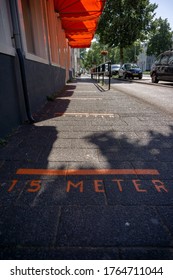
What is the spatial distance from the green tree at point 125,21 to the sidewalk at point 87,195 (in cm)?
2938

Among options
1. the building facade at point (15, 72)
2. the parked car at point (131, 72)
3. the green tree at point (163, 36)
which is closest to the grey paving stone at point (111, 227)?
the building facade at point (15, 72)

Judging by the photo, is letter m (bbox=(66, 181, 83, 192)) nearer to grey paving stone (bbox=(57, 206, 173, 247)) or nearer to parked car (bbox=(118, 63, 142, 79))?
grey paving stone (bbox=(57, 206, 173, 247))

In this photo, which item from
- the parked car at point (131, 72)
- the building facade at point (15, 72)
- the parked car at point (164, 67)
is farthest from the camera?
the parked car at point (131, 72)

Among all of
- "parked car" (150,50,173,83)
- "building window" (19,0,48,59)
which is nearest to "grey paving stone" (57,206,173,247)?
"building window" (19,0,48,59)

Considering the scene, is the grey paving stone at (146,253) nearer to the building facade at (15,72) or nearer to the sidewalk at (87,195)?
the sidewalk at (87,195)

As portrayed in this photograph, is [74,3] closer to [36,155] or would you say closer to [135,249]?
[36,155]

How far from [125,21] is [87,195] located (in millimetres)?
31177

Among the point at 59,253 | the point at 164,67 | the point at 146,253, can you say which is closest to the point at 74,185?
the point at 59,253

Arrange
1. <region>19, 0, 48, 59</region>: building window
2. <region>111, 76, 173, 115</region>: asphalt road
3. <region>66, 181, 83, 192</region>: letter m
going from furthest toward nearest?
<region>111, 76, 173, 115</region>: asphalt road < <region>19, 0, 48, 59</region>: building window < <region>66, 181, 83, 192</region>: letter m

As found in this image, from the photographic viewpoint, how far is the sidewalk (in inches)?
59.8

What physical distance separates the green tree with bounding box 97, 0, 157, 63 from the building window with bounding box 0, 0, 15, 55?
92.5ft

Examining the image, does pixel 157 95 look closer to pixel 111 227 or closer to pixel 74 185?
pixel 74 185

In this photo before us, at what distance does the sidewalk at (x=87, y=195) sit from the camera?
1520mm

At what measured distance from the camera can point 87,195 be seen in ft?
6.89
